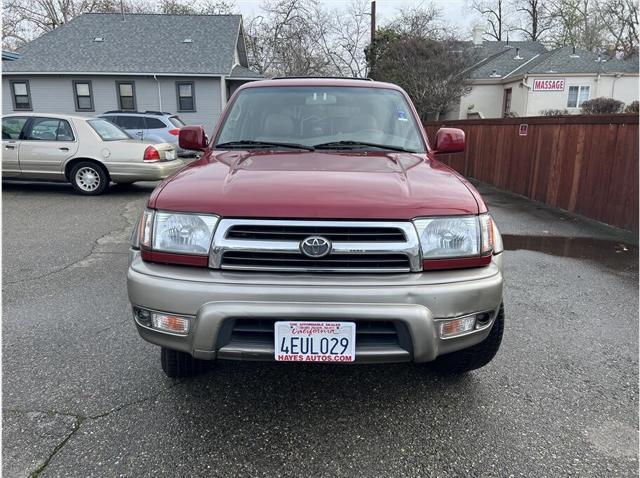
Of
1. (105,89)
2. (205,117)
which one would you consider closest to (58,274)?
(205,117)

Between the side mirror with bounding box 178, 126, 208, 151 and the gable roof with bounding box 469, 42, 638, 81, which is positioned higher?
the gable roof with bounding box 469, 42, 638, 81

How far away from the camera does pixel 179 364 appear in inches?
103

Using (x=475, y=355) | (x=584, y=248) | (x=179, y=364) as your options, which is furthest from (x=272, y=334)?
(x=584, y=248)

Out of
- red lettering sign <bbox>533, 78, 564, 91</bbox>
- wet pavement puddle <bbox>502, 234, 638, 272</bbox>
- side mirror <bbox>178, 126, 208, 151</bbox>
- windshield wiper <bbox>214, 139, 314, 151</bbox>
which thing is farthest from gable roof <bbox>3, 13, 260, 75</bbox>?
windshield wiper <bbox>214, 139, 314, 151</bbox>

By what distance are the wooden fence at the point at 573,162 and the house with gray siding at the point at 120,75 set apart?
15.0m

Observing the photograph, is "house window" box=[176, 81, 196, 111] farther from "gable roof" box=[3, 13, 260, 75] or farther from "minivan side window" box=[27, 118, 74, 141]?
"minivan side window" box=[27, 118, 74, 141]

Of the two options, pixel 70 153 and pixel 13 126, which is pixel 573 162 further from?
pixel 13 126

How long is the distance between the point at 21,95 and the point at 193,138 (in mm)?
23512

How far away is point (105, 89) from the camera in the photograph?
869 inches

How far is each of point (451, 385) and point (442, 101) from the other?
974 inches

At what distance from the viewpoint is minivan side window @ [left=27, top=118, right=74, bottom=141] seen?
8852 millimetres

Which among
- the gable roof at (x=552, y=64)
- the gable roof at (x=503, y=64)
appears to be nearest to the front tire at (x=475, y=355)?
the gable roof at (x=552, y=64)

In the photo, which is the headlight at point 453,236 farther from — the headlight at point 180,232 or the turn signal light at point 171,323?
the turn signal light at point 171,323

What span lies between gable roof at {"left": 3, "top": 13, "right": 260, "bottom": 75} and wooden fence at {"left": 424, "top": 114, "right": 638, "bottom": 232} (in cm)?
1518
